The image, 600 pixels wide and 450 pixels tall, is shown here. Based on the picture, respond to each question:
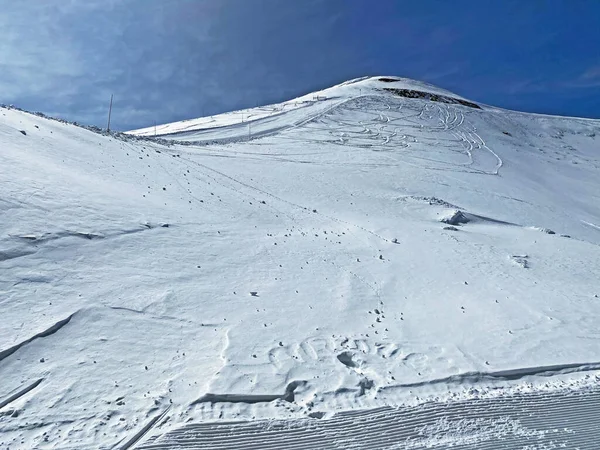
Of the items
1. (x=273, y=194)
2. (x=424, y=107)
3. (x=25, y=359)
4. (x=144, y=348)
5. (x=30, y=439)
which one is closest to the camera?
(x=30, y=439)

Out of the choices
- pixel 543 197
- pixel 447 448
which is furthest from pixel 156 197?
pixel 543 197

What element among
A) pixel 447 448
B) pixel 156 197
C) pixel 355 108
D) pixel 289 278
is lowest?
pixel 447 448

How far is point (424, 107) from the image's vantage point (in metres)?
37.6

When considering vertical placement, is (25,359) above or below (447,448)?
above

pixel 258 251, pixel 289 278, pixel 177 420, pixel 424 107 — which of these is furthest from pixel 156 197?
pixel 424 107

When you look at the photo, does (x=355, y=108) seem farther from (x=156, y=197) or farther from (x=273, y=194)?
(x=156, y=197)

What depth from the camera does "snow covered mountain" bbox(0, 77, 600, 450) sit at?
4137 mm

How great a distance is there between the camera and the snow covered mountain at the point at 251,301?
4137 mm

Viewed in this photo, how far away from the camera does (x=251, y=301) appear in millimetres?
6207

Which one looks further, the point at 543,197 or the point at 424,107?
the point at 424,107

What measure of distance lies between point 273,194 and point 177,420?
28.6ft

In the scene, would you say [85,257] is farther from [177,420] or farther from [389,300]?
[389,300]

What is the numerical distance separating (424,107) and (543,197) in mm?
21709

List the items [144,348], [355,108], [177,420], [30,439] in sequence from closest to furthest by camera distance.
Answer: [30,439], [177,420], [144,348], [355,108]
